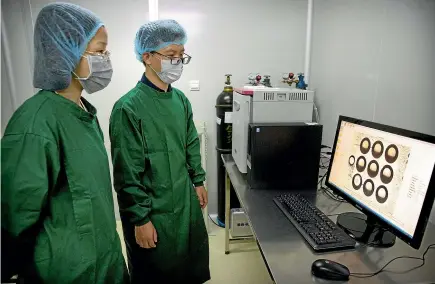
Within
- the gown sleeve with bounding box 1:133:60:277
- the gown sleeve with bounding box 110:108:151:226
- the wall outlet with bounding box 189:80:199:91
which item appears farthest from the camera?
the wall outlet with bounding box 189:80:199:91

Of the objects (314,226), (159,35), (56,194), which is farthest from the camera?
(159,35)

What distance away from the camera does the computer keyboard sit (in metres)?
1.01

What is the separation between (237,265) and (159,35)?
5.63 ft

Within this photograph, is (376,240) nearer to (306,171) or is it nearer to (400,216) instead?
(400,216)

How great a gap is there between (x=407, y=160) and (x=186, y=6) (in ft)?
7.04

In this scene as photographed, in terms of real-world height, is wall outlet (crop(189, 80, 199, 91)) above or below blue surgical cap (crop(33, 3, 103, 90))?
below

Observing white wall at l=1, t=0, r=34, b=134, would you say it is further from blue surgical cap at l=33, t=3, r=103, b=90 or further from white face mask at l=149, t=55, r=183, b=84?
white face mask at l=149, t=55, r=183, b=84

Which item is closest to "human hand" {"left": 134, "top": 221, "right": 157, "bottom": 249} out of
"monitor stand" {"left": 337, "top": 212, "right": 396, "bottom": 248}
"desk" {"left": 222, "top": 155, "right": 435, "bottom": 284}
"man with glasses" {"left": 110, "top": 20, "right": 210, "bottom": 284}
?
"man with glasses" {"left": 110, "top": 20, "right": 210, "bottom": 284}

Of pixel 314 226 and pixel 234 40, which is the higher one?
pixel 234 40

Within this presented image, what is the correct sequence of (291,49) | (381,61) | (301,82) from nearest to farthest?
(381,61) → (301,82) → (291,49)

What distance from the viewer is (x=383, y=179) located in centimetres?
102

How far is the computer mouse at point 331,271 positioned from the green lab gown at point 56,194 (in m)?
0.70

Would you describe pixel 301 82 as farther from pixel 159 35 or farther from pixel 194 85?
pixel 159 35

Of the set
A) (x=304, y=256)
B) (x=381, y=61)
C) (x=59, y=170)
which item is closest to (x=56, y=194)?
(x=59, y=170)
